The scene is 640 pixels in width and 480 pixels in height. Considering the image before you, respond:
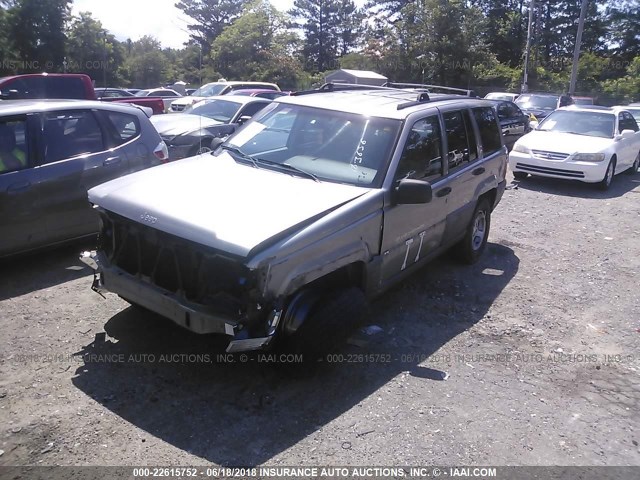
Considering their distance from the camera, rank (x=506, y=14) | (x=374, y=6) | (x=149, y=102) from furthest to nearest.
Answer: (x=374, y=6) → (x=506, y=14) → (x=149, y=102)

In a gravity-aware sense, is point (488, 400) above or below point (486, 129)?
below

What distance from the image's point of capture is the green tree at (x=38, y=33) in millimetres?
36688

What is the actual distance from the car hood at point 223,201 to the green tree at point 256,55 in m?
37.4

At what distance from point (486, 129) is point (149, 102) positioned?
9.61 meters

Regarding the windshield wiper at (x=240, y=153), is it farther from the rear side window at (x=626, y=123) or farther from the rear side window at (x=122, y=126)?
the rear side window at (x=626, y=123)

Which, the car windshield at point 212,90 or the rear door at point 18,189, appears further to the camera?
the car windshield at point 212,90

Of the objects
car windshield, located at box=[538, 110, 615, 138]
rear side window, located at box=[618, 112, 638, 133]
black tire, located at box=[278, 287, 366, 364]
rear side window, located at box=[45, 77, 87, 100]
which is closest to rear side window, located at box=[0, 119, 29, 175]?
black tire, located at box=[278, 287, 366, 364]

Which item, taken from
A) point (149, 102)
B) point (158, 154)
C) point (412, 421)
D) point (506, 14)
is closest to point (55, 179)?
point (158, 154)

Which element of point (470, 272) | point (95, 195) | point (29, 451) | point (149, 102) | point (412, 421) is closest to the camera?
point (29, 451)

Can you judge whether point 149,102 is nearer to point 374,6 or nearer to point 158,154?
point 158,154

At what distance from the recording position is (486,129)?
6488mm

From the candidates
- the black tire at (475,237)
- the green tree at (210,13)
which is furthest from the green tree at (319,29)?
the black tire at (475,237)

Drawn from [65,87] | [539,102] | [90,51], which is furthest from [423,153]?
[90,51]

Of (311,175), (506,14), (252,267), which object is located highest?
(506,14)
